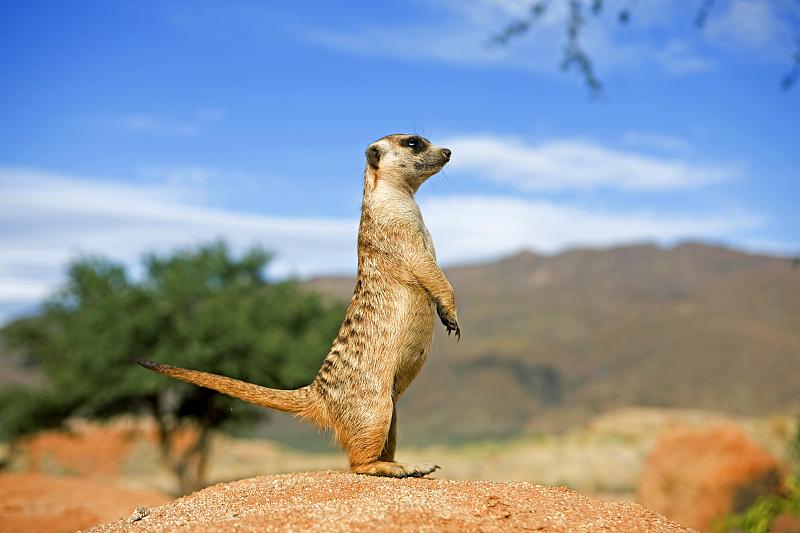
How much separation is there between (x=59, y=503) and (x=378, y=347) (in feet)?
16.6

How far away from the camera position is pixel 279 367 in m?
20.6

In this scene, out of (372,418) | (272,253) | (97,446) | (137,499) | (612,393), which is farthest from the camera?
(612,393)

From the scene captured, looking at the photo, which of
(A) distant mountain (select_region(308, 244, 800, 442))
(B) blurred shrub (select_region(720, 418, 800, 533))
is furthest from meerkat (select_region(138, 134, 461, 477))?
(A) distant mountain (select_region(308, 244, 800, 442))

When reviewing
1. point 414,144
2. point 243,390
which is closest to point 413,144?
point 414,144

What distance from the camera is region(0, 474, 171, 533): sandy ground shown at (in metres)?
7.59

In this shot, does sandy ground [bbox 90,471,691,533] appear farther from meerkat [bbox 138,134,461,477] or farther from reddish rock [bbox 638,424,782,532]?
reddish rock [bbox 638,424,782,532]

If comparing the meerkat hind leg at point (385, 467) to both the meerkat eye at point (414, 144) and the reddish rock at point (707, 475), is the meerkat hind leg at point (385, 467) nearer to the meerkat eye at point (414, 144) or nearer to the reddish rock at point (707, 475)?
the meerkat eye at point (414, 144)

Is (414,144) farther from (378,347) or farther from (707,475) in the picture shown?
(707,475)

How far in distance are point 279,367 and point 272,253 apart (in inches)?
204

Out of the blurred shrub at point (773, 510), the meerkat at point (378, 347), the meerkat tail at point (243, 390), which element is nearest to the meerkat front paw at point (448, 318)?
the meerkat at point (378, 347)

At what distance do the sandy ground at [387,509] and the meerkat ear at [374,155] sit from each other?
2414mm

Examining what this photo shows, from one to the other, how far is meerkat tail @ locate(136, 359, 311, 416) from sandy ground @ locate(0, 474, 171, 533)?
7.62 ft

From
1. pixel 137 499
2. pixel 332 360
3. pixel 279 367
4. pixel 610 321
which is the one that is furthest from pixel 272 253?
pixel 610 321

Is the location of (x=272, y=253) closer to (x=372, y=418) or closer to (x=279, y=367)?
(x=279, y=367)
